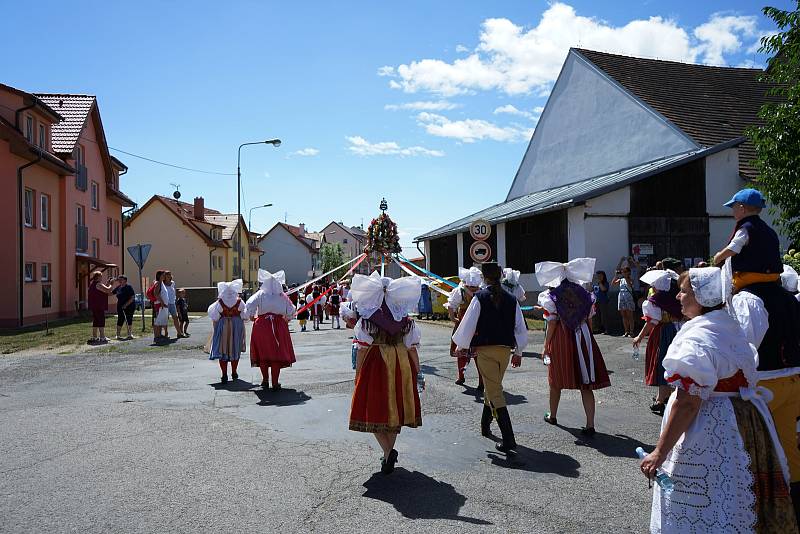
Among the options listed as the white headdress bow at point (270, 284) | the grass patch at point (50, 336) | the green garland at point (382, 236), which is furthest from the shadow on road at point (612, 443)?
the grass patch at point (50, 336)

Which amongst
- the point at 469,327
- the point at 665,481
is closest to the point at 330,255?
the point at 469,327

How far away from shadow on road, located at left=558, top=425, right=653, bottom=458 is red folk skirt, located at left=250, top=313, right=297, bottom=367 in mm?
4699

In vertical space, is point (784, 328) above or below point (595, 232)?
below

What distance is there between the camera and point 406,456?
6543 millimetres

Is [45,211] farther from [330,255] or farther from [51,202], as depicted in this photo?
[330,255]

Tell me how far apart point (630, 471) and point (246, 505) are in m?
3.41

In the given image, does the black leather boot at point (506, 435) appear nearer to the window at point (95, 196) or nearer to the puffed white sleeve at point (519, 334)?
the puffed white sleeve at point (519, 334)

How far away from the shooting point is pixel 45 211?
26781 mm

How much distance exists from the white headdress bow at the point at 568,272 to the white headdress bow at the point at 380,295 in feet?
6.91

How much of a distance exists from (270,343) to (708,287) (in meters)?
7.72

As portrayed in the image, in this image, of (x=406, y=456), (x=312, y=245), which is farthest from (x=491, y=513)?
(x=312, y=245)

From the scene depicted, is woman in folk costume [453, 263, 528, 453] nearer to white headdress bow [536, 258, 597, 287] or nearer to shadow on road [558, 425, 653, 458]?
shadow on road [558, 425, 653, 458]

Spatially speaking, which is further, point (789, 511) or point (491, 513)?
point (491, 513)

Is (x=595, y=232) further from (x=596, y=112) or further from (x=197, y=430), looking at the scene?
(x=197, y=430)
